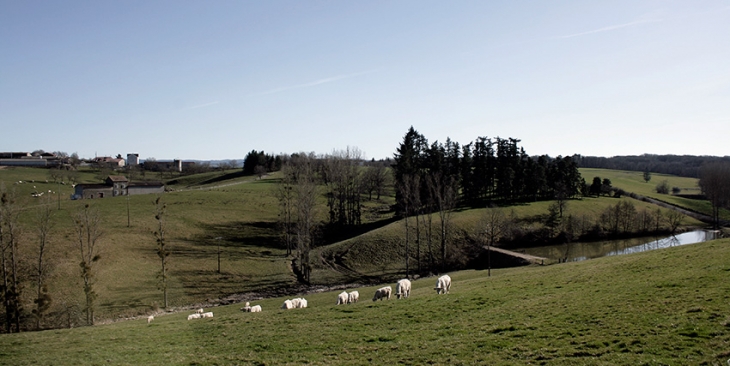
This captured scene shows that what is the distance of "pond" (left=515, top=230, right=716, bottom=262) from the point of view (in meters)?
66.1

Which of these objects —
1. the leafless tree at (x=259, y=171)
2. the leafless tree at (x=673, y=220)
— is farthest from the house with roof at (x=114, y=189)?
the leafless tree at (x=673, y=220)

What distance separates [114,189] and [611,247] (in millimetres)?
107958

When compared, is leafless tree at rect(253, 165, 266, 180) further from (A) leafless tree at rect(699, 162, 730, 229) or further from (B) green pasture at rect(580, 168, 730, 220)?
(A) leafless tree at rect(699, 162, 730, 229)

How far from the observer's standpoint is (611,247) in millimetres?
72500

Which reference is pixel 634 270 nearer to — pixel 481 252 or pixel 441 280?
pixel 441 280

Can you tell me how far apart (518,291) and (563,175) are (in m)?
82.6

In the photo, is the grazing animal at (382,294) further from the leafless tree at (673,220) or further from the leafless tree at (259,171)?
the leafless tree at (259,171)

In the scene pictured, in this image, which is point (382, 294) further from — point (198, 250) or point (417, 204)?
point (198, 250)

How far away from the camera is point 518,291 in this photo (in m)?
24.7

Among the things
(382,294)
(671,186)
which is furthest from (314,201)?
(671,186)

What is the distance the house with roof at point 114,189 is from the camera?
96062 millimetres

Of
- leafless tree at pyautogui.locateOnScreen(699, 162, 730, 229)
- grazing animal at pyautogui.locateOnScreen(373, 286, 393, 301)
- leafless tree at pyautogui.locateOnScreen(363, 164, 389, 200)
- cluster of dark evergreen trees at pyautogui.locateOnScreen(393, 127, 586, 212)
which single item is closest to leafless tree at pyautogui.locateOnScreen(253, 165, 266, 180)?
leafless tree at pyautogui.locateOnScreen(363, 164, 389, 200)

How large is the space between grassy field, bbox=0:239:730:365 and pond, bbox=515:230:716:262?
4206cm

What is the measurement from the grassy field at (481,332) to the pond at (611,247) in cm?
4206
